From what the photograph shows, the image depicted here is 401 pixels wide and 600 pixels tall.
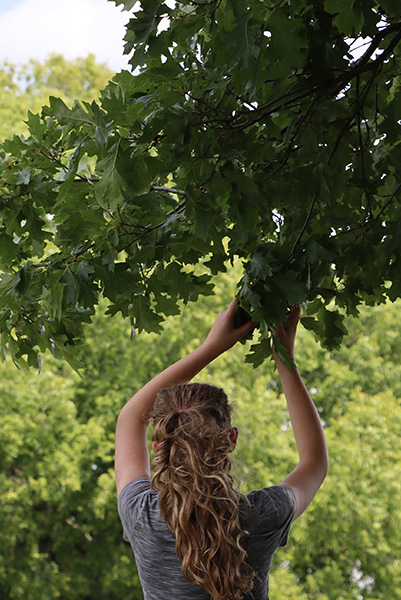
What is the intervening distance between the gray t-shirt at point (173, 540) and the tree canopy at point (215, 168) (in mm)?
574

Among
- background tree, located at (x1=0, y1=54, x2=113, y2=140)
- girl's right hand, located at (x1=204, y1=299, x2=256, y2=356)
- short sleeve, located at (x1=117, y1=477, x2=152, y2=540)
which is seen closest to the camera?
short sleeve, located at (x1=117, y1=477, x2=152, y2=540)

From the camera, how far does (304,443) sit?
194 cm

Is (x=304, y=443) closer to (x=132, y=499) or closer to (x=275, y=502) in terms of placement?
(x=275, y=502)

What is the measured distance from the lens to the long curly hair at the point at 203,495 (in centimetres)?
167

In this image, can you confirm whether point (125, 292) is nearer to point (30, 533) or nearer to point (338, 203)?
point (338, 203)

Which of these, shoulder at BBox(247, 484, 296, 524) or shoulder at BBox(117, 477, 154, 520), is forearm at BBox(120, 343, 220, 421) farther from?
shoulder at BBox(247, 484, 296, 524)

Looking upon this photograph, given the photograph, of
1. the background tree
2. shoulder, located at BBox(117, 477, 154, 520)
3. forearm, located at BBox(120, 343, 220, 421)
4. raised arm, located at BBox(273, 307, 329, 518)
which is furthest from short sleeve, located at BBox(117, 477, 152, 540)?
the background tree

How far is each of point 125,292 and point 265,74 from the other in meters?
0.77

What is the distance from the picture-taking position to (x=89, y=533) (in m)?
15.9

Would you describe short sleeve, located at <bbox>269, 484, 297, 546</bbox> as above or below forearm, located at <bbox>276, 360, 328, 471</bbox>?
below

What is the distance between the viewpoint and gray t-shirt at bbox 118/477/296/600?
1719mm

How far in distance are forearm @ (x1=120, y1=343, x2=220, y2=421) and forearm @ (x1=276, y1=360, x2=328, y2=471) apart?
0.22 meters

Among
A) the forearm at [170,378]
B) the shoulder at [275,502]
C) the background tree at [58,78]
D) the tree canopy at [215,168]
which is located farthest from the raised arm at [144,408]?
the background tree at [58,78]

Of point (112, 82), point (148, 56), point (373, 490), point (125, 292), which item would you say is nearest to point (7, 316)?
point (125, 292)
